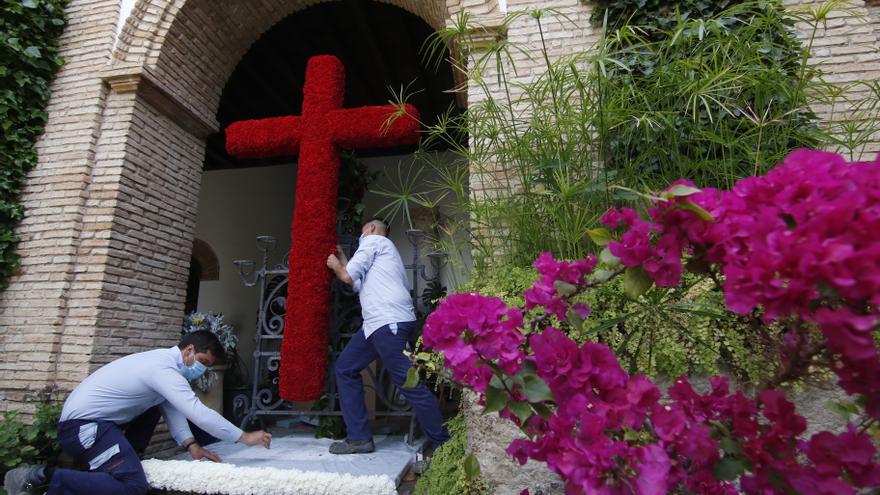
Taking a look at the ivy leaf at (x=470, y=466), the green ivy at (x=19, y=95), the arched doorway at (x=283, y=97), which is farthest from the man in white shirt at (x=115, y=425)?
the arched doorway at (x=283, y=97)

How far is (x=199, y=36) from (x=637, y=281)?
4.76m

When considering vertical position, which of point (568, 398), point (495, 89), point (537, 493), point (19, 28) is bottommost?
point (537, 493)

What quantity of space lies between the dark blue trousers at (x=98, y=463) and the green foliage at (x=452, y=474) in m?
1.53

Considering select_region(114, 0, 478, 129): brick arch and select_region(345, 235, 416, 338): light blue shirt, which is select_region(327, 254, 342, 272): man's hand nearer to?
select_region(345, 235, 416, 338): light blue shirt

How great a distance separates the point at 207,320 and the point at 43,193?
1678 mm

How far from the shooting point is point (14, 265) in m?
3.60

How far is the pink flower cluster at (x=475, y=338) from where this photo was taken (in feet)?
2.85

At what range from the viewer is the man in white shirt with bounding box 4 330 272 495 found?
239 centimetres

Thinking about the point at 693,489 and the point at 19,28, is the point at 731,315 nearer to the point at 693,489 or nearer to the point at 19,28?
the point at 693,489

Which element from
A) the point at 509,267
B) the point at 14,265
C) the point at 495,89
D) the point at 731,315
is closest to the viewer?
the point at 731,315

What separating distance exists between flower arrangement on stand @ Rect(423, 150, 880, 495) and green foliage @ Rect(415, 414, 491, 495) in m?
1.12

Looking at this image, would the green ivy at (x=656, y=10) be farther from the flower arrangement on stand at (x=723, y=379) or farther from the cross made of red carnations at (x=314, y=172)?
the flower arrangement on stand at (x=723, y=379)

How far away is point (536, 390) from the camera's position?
0.78 m

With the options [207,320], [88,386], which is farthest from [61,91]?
[88,386]
